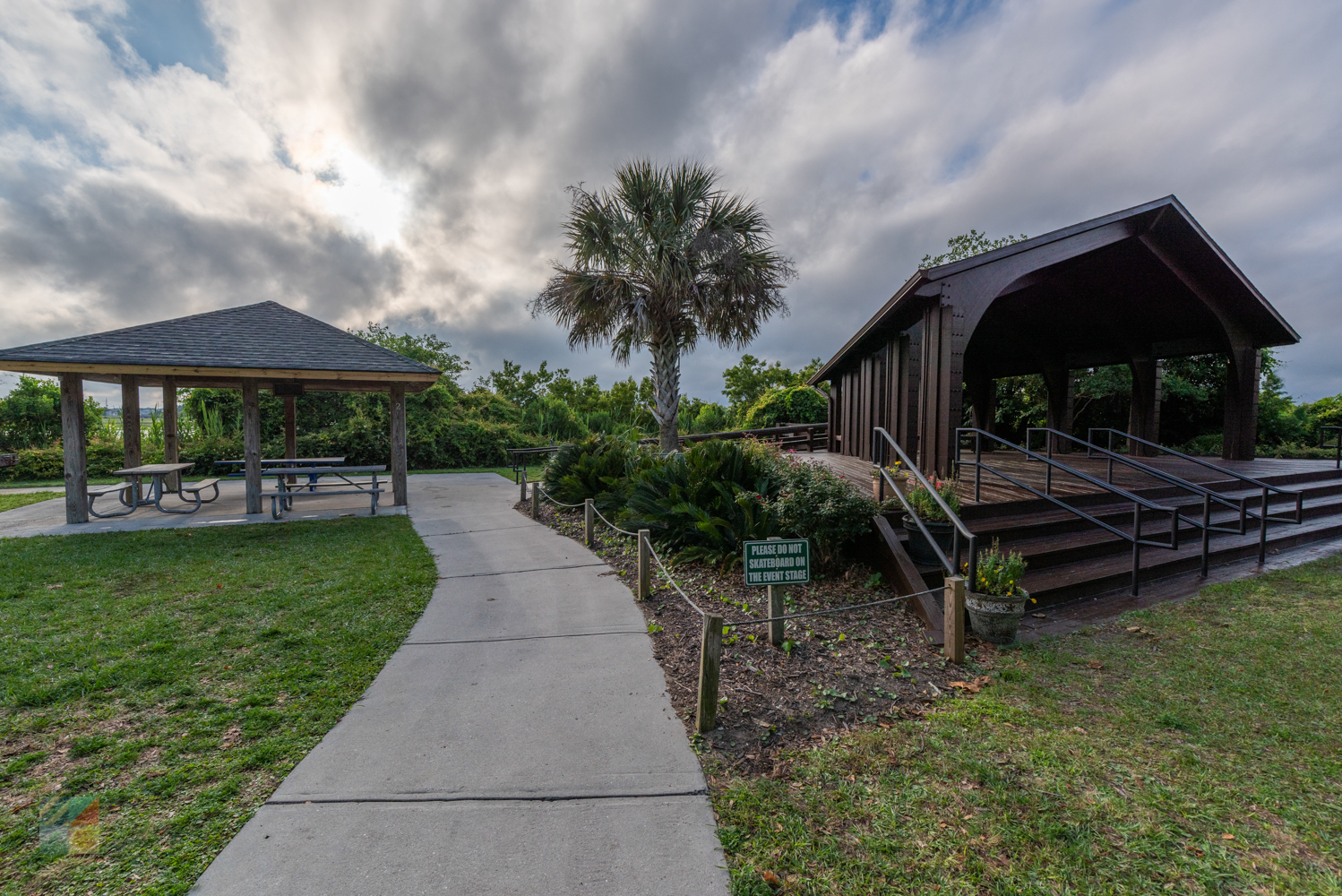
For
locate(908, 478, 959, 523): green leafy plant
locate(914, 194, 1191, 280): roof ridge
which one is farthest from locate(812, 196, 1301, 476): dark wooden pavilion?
locate(908, 478, 959, 523): green leafy plant

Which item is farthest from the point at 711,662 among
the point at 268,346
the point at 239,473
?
the point at 239,473

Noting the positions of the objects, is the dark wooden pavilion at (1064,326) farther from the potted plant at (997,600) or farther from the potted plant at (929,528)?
the potted plant at (997,600)

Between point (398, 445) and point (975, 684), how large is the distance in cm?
1042

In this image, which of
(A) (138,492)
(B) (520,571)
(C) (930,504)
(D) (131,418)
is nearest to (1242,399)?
(C) (930,504)

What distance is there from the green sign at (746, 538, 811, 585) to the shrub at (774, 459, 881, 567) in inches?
55.4

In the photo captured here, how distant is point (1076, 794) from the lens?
8.11ft

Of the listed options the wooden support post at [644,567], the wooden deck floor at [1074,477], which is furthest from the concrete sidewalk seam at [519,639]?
the wooden deck floor at [1074,477]

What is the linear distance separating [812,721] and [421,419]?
20.4m

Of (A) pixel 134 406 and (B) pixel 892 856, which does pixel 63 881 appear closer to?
(B) pixel 892 856

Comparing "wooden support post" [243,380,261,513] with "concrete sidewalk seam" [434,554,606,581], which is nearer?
"concrete sidewalk seam" [434,554,606,581]

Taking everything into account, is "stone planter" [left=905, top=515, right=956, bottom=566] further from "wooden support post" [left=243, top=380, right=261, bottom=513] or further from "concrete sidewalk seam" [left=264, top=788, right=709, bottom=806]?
"wooden support post" [left=243, top=380, right=261, bottom=513]

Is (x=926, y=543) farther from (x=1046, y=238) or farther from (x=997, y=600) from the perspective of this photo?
(x=1046, y=238)

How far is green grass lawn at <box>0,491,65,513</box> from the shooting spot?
35.9 feet

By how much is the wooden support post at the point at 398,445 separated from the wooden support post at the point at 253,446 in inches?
84.1
